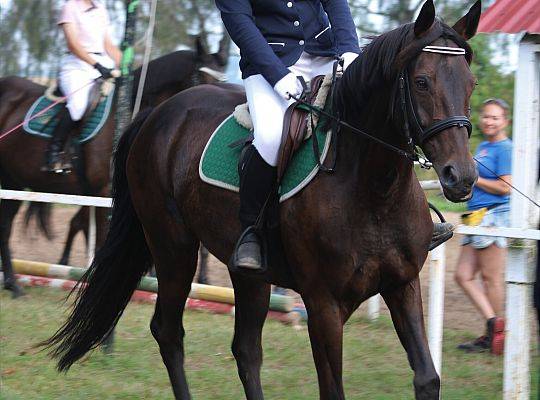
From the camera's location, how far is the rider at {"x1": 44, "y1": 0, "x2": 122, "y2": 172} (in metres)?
10.0

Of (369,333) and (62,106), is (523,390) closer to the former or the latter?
(369,333)

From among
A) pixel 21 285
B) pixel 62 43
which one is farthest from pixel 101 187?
pixel 62 43

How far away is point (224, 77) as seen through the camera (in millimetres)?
10109

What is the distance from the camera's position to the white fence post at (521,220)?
5848 mm

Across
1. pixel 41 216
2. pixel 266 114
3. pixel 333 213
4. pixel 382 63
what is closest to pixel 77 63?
pixel 41 216

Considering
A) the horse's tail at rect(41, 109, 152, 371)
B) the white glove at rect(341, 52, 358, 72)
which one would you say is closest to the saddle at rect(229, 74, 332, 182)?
the white glove at rect(341, 52, 358, 72)

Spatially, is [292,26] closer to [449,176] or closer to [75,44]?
[449,176]

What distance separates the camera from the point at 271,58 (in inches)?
200

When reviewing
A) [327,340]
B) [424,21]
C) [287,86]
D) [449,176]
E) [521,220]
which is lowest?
[327,340]

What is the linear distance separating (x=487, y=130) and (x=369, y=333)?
6.46 ft

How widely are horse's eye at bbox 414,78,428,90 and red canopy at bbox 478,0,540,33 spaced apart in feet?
5.29

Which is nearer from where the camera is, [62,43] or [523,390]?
[523,390]

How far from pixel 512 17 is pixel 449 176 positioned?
2143mm

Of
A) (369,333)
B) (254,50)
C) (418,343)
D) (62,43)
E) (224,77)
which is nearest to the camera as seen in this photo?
(418,343)
